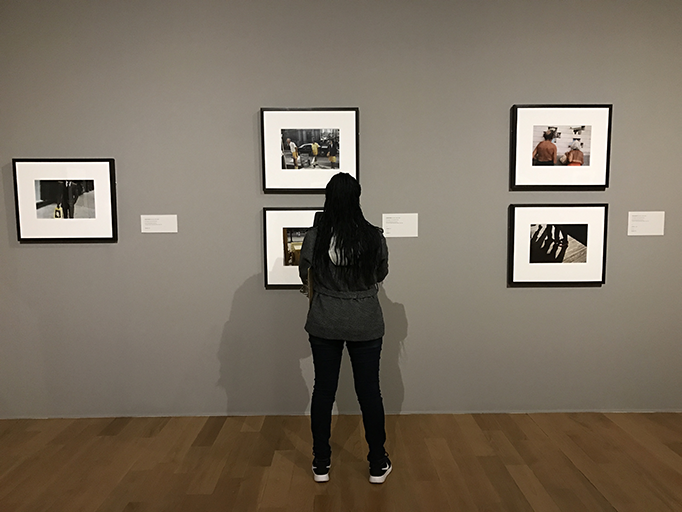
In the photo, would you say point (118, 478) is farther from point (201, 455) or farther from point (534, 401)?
point (534, 401)

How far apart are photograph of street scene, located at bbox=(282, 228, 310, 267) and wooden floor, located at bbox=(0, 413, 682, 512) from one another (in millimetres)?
1109

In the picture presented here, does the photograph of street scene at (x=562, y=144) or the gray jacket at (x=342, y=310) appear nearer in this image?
the gray jacket at (x=342, y=310)

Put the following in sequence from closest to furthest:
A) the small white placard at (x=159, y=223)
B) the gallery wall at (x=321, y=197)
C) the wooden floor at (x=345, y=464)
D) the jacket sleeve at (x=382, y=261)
Answer: the wooden floor at (x=345, y=464) → the jacket sleeve at (x=382, y=261) → the gallery wall at (x=321, y=197) → the small white placard at (x=159, y=223)

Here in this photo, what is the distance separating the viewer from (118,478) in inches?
105

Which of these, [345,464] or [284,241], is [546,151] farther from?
[345,464]

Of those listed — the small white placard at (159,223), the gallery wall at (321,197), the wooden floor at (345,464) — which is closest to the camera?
the wooden floor at (345,464)

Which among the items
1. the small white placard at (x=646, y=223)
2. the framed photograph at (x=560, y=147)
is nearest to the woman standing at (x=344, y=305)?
the framed photograph at (x=560, y=147)

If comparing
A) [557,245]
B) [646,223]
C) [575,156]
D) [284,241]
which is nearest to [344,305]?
[284,241]

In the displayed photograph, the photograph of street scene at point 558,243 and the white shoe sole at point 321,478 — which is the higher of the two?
the photograph of street scene at point 558,243

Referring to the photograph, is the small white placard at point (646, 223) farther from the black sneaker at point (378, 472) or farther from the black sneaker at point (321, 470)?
the black sneaker at point (321, 470)

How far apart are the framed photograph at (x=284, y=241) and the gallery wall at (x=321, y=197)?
81 mm

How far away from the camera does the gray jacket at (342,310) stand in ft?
8.12

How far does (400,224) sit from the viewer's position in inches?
132

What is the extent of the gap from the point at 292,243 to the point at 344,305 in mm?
984
